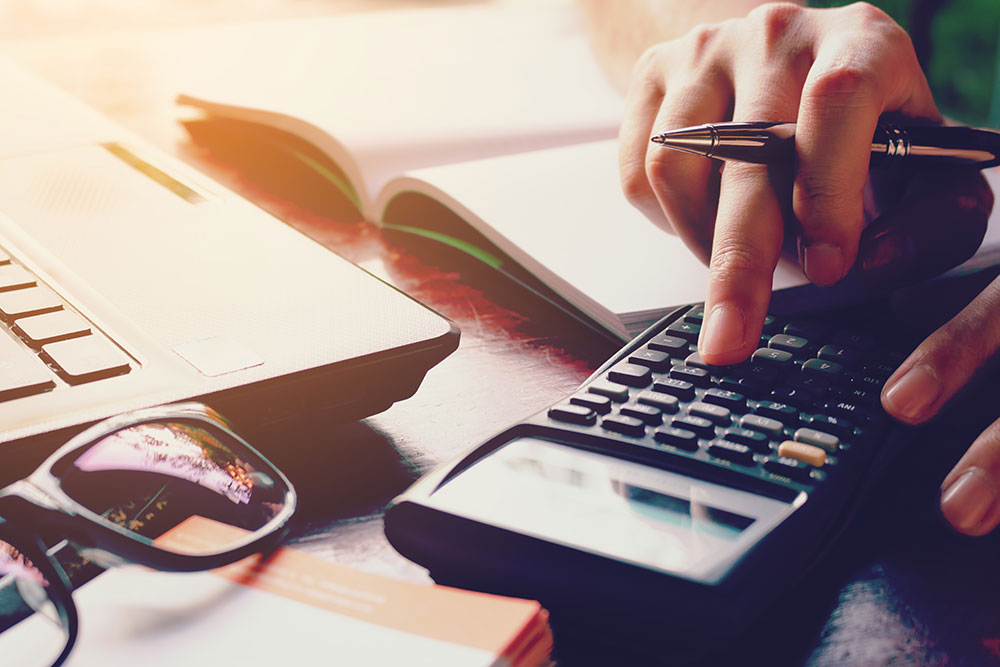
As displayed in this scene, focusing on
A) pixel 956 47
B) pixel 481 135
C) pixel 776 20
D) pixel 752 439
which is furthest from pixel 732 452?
pixel 956 47

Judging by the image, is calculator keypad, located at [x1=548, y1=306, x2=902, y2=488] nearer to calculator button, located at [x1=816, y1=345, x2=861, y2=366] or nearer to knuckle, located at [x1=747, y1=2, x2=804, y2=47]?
calculator button, located at [x1=816, y1=345, x2=861, y2=366]

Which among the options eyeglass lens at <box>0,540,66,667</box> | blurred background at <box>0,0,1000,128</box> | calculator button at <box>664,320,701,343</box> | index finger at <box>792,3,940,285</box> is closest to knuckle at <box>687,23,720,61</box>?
index finger at <box>792,3,940,285</box>

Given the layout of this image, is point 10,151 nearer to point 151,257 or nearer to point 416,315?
point 151,257

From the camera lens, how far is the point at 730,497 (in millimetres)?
313

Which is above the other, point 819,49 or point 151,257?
point 819,49

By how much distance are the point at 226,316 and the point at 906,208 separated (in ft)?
1.21

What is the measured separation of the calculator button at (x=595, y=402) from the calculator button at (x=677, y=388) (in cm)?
3

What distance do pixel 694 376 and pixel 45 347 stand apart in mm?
257

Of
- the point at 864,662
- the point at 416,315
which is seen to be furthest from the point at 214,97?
the point at 864,662

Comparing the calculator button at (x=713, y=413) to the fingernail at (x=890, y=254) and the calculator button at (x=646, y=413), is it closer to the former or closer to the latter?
the calculator button at (x=646, y=413)

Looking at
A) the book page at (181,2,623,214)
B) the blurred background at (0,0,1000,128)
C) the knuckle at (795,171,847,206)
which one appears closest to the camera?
the knuckle at (795,171,847,206)

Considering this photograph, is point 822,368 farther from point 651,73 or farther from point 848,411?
point 651,73

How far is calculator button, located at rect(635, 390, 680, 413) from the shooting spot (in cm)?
36

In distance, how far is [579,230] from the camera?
0.60 meters
